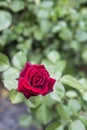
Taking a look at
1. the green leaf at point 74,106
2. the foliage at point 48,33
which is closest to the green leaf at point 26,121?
the foliage at point 48,33

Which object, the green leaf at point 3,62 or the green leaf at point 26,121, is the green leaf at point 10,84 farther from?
the green leaf at point 26,121

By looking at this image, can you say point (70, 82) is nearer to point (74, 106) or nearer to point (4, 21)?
point (74, 106)

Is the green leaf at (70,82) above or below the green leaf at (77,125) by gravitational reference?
above

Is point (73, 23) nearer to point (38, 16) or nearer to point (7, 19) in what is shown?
point (38, 16)

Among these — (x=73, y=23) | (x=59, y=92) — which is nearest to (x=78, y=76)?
(x=73, y=23)

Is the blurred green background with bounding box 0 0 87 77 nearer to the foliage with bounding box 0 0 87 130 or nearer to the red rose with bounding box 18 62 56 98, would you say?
the foliage with bounding box 0 0 87 130

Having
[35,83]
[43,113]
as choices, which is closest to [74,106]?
[43,113]
